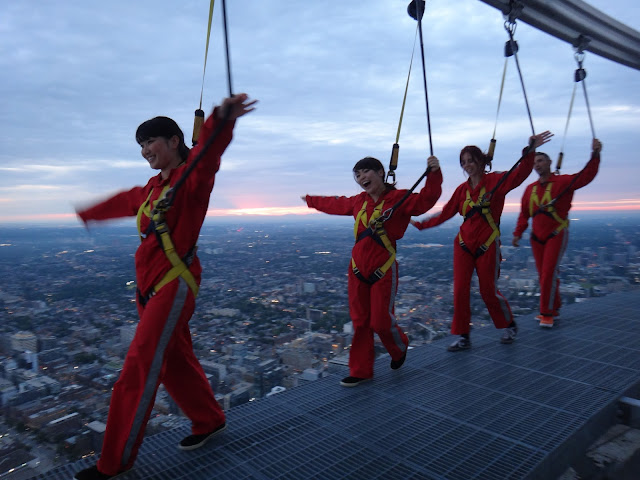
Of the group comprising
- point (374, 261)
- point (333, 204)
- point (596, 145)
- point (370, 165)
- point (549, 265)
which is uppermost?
point (596, 145)

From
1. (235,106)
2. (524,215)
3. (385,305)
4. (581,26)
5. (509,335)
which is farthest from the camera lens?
(524,215)

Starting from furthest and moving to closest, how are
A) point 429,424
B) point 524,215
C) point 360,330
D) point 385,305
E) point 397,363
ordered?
point 524,215 → point 397,363 → point 360,330 → point 385,305 → point 429,424

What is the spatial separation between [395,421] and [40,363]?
4863 mm

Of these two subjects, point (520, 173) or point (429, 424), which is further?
point (520, 173)

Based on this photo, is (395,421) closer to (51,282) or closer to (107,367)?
(107,367)

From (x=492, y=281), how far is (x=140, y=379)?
2.96 m

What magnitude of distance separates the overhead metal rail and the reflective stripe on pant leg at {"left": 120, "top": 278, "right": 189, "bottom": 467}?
11.1ft

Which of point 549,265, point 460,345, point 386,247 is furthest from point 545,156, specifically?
point 386,247

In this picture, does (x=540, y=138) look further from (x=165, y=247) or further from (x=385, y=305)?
(x=165, y=247)

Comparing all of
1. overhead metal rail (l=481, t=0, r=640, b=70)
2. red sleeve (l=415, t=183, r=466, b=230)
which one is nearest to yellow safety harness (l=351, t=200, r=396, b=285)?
red sleeve (l=415, t=183, r=466, b=230)

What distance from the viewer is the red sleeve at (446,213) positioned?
378 cm

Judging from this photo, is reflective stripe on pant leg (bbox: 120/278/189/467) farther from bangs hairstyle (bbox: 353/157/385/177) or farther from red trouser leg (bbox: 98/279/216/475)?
bangs hairstyle (bbox: 353/157/385/177)

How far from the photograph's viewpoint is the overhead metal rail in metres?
3.72

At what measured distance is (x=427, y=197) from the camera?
2.86 metres
